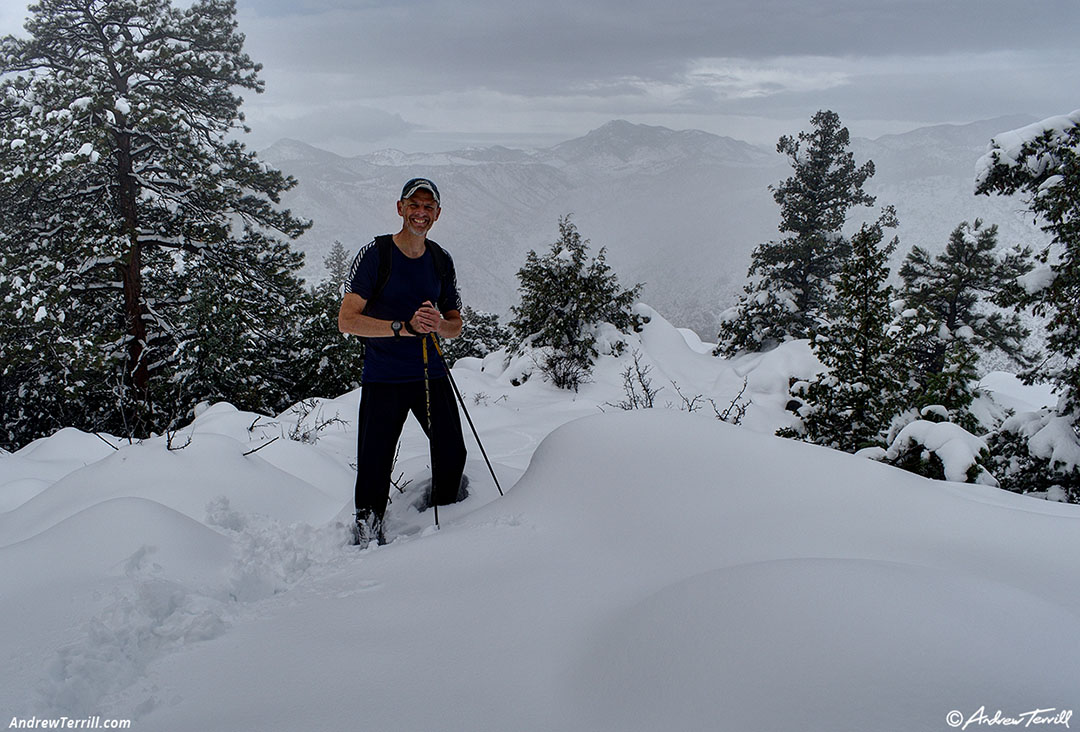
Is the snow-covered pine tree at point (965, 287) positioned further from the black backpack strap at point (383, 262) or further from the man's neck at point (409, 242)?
the black backpack strap at point (383, 262)

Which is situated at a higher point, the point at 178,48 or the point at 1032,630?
the point at 178,48

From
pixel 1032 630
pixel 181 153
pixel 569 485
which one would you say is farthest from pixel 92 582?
pixel 181 153

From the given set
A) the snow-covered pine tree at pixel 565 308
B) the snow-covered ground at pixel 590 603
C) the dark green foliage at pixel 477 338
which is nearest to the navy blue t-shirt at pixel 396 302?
the snow-covered ground at pixel 590 603

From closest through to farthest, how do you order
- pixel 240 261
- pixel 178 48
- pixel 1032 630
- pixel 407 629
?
1. pixel 1032 630
2. pixel 407 629
3. pixel 178 48
4. pixel 240 261

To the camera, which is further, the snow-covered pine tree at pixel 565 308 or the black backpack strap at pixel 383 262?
the snow-covered pine tree at pixel 565 308

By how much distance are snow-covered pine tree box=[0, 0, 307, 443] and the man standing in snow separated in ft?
30.1

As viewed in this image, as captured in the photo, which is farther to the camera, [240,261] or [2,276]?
[240,261]

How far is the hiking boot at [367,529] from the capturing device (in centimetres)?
316

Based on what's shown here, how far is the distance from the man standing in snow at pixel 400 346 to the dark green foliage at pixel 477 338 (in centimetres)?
2496

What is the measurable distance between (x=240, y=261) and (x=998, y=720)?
574 inches

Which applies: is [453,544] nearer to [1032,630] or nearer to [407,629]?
[407,629]

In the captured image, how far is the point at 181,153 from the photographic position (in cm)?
1180

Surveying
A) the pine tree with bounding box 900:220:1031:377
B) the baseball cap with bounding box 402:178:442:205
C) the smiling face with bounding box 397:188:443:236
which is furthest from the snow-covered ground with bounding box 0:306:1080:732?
the pine tree with bounding box 900:220:1031:377

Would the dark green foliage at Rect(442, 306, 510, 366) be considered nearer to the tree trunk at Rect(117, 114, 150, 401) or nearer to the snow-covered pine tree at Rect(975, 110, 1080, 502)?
the tree trunk at Rect(117, 114, 150, 401)
